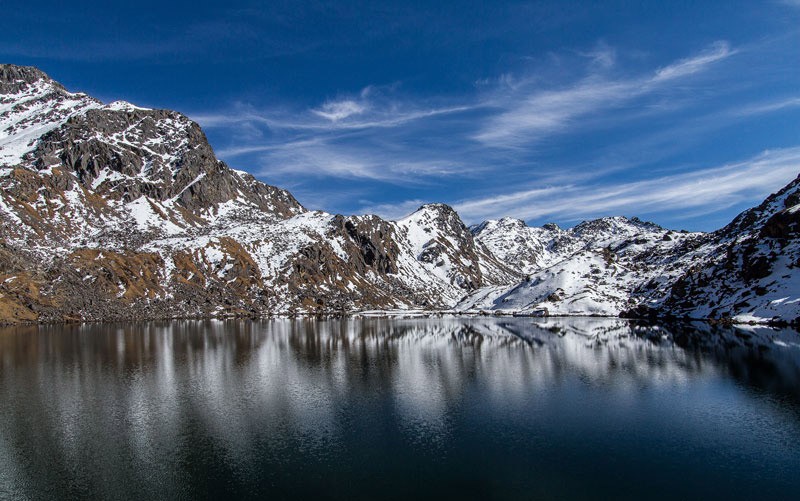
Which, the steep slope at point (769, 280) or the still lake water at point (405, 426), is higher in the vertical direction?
the steep slope at point (769, 280)

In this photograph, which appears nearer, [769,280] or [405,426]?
[405,426]

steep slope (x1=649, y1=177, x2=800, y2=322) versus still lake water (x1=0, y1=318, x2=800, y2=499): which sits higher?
steep slope (x1=649, y1=177, x2=800, y2=322)

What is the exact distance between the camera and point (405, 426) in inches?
2295

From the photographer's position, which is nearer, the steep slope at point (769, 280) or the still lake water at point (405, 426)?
the still lake water at point (405, 426)

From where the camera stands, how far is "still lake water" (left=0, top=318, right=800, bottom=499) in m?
41.7

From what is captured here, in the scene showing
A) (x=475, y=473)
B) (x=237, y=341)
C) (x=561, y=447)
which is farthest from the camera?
(x=237, y=341)

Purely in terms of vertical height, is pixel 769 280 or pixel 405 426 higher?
pixel 769 280

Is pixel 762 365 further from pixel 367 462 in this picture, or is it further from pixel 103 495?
pixel 103 495

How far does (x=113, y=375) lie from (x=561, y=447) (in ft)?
266

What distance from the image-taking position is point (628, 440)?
5216 cm

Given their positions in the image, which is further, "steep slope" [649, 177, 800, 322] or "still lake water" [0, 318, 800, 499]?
"steep slope" [649, 177, 800, 322]

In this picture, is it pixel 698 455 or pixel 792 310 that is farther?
pixel 792 310

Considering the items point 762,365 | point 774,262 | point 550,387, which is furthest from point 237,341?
point 774,262

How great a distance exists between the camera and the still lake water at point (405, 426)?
41.7 m
